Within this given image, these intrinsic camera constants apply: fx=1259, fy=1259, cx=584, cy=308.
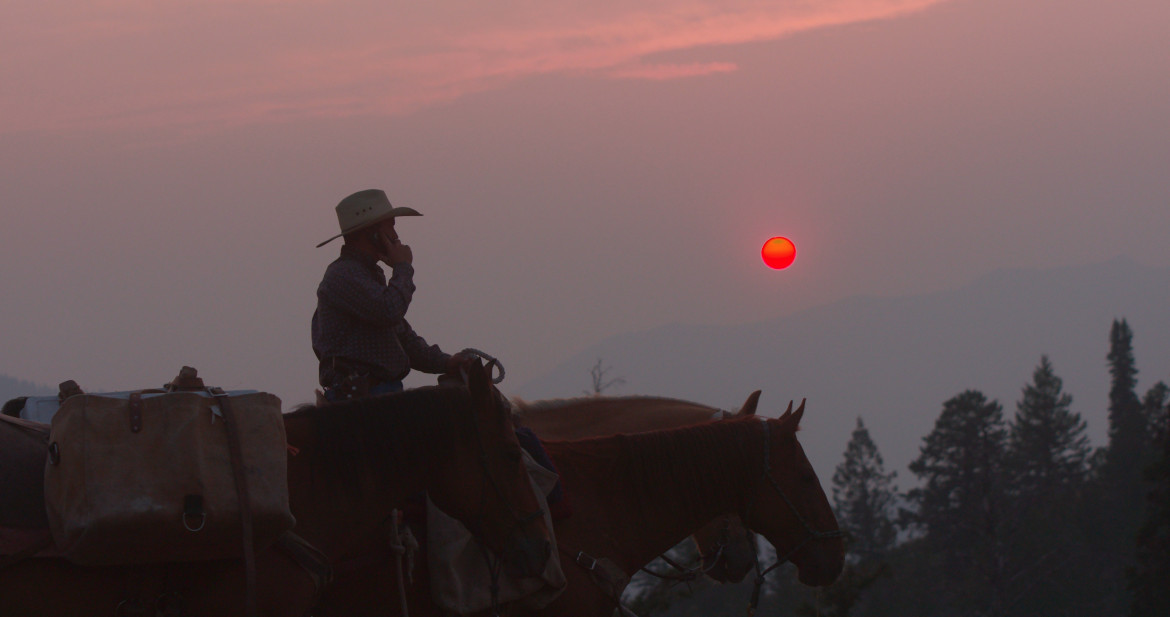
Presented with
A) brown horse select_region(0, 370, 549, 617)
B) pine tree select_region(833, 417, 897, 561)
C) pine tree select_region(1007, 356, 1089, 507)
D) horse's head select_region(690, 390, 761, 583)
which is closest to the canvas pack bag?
brown horse select_region(0, 370, 549, 617)

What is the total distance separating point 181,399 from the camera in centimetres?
533

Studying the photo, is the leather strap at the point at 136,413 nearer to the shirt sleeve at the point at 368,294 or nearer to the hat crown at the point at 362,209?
the shirt sleeve at the point at 368,294

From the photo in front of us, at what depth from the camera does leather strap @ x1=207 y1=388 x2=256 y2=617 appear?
5242mm

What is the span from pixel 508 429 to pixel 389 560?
998 millimetres

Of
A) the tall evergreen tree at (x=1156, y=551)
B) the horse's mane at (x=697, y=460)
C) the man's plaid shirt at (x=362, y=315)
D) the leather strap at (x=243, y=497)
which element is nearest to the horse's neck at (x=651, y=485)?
the horse's mane at (x=697, y=460)

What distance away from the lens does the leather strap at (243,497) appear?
524 cm

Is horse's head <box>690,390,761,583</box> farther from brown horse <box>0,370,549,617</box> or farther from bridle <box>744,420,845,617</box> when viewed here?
brown horse <box>0,370,549,617</box>

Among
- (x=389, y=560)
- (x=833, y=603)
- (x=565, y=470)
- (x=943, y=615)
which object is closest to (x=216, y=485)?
(x=389, y=560)

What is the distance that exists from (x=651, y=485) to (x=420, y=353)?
1.65m

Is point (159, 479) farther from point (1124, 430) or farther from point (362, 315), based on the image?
point (1124, 430)

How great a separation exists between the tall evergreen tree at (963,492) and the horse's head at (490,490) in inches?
2394

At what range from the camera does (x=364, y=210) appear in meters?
7.42

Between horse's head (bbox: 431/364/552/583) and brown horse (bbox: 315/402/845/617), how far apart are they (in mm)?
1153

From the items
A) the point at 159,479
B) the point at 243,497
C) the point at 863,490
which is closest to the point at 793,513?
the point at 243,497
